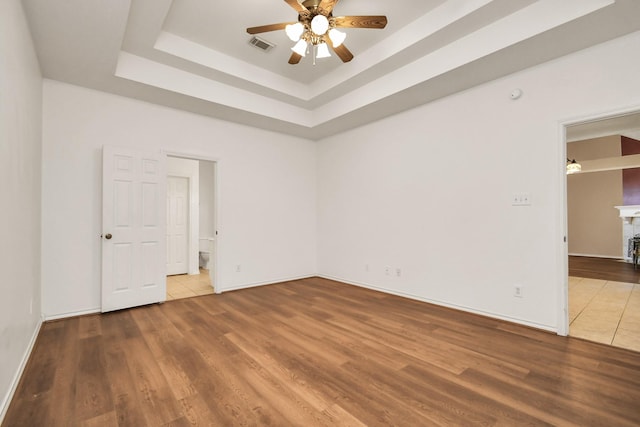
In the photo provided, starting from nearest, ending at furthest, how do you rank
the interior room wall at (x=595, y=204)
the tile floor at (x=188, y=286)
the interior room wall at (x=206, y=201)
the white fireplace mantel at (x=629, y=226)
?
the tile floor at (x=188, y=286)
the interior room wall at (x=206, y=201)
the white fireplace mantel at (x=629, y=226)
the interior room wall at (x=595, y=204)

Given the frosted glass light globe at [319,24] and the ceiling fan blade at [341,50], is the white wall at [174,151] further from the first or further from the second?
the frosted glass light globe at [319,24]

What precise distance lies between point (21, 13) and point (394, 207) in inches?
171

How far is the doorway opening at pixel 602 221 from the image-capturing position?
3.91m

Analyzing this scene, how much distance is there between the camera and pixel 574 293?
4344 mm

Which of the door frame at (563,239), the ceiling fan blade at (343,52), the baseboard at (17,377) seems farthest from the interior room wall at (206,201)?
the door frame at (563,239)

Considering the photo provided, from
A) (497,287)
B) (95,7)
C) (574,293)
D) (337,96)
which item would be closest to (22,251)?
(95,7)

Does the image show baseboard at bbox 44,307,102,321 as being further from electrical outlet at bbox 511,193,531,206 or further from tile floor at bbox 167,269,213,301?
electrical outlet at bbox 511,193,531,206

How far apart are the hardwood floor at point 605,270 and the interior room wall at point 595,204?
2.02ft

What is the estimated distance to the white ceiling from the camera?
2488 millimetres

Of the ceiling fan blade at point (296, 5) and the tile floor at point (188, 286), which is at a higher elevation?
the ceiling fan blade at point (296, 5)

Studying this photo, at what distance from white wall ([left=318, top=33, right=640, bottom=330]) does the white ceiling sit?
0.25m

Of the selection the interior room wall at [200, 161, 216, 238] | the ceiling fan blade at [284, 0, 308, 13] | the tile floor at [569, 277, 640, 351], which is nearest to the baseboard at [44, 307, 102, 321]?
the interior room wall at [200, 161, 216, 238]

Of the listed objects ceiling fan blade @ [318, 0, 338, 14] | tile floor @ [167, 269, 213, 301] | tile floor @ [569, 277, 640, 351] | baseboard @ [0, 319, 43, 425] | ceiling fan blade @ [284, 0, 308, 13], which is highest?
ceiling fan blade @ [318, 0, 338, 14]

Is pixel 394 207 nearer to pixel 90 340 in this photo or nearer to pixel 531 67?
pixel 531 67
